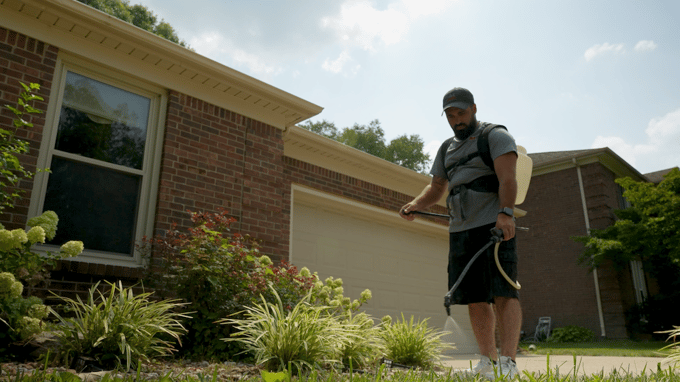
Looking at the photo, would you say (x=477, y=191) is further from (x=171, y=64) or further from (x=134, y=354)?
(x=171, y=64)

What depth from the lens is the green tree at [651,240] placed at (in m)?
13.1

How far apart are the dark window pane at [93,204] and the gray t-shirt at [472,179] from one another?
134 inches

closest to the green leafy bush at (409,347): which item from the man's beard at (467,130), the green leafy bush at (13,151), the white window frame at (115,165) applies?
the man's beard at (467,130)

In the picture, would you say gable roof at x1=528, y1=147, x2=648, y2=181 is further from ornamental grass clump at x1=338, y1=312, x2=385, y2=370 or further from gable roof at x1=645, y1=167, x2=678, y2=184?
ornamental grass clump at x1=338, y1=312, x2=385, y2=370

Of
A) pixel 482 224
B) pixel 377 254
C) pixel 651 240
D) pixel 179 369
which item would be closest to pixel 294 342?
pixel 179 369

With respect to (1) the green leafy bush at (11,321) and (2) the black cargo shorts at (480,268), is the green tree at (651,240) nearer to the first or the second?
(2) the black cargo shorts at (480,268)

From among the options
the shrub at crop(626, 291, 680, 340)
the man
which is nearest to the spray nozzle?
the man

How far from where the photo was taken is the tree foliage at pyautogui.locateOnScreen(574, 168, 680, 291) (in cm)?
1304

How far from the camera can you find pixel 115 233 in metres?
5.07

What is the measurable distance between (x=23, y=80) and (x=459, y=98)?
13.1 feet

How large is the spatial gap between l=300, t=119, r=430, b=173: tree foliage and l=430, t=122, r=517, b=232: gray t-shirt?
3177 centimetres

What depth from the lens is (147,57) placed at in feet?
17.7

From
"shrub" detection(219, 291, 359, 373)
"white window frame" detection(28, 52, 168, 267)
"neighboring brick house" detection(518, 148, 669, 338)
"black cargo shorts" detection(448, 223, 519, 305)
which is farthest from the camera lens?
"neighboring brick house" detection(518, 148, 669, 338)

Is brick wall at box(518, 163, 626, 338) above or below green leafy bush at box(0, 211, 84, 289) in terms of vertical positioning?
above
